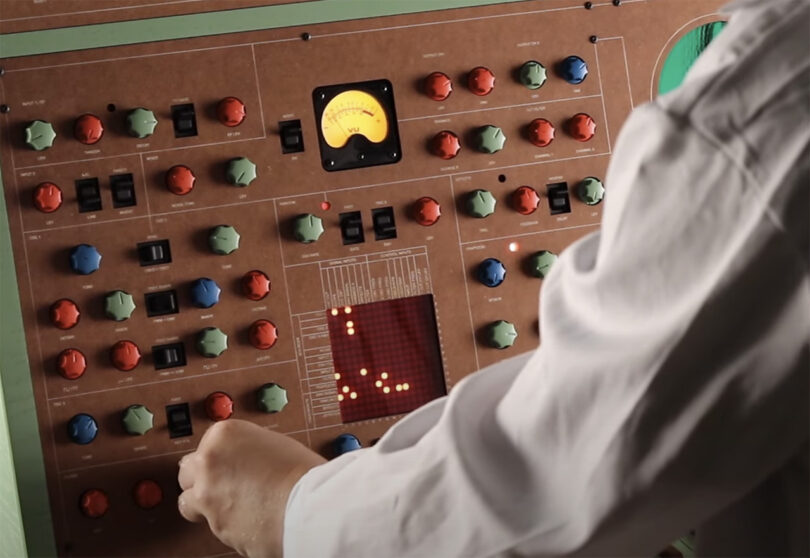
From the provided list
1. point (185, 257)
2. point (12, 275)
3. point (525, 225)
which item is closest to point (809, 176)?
point (525, 225)

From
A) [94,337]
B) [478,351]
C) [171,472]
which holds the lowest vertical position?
[171,472]

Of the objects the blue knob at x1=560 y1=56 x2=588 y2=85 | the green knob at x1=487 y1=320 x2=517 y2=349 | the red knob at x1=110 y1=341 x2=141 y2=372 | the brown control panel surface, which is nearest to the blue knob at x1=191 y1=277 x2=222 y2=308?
the brown control panel surface

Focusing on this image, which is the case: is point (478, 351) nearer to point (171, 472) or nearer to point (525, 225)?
point (525, 225)

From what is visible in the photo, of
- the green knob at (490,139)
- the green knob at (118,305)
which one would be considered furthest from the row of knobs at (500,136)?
the green knob at (118,305)

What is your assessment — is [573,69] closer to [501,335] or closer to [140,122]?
[501,335]

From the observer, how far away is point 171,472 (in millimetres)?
1571

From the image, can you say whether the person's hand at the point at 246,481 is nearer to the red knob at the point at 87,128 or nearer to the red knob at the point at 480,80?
the red knob at the point at 87,128

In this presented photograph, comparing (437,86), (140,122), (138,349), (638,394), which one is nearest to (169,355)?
(138,349)

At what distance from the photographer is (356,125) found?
164 cm

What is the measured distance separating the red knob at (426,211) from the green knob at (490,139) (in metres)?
0.13

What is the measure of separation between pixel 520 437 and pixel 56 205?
1.00m

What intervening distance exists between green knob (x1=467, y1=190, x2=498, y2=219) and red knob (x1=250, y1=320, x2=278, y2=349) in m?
0.39

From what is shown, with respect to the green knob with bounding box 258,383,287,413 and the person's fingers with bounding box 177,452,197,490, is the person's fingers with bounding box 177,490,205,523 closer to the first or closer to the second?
the person's fingers with bounding box 177,452,197,490

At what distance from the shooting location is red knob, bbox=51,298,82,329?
1.52 metres
